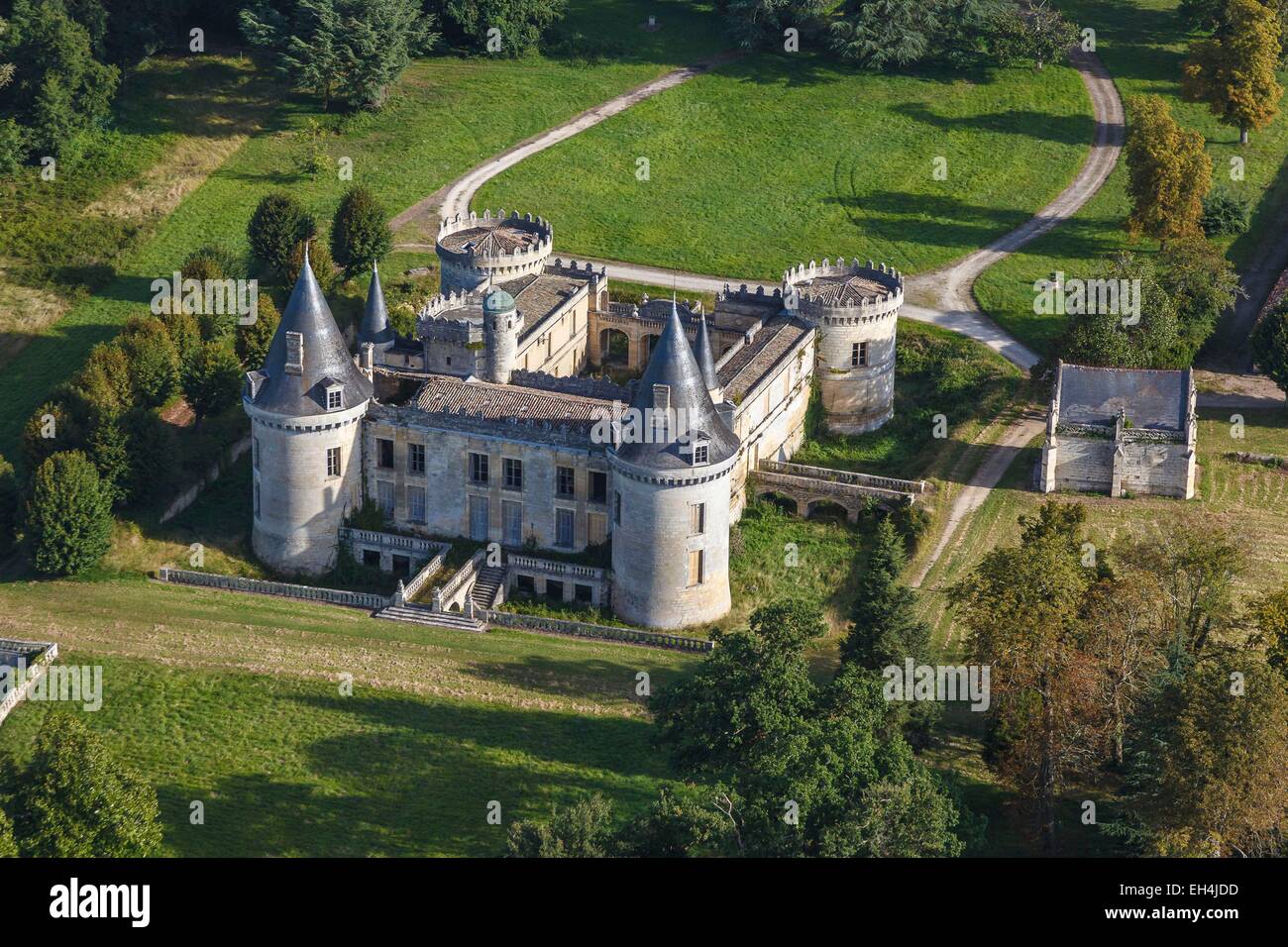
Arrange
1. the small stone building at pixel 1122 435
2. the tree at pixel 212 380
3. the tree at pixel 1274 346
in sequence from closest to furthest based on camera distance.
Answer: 1. the small stone building at pixel 1122 435
2. the tree at pixel 212 380
3. the tree at pixel 1274 346

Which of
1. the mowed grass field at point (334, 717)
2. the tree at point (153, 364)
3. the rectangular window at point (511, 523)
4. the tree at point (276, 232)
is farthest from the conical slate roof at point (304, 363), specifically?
the tree at point (276, 232)

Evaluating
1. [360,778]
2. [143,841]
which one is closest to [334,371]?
[360,778]

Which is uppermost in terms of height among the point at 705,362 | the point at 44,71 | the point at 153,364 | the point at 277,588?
the point at 44,71

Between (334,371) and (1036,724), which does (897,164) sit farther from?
(1036,724)

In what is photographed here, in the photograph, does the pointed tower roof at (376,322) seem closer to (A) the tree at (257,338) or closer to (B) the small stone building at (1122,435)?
(A) the tree at (257,338)

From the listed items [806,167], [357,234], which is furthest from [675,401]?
[806,167]

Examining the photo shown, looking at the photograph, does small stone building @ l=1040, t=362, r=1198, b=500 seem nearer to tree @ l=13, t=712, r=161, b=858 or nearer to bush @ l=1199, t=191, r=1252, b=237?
bush @ l=1199, t=191, r=1252, b=237

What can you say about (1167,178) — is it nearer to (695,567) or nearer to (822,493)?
(822,493)

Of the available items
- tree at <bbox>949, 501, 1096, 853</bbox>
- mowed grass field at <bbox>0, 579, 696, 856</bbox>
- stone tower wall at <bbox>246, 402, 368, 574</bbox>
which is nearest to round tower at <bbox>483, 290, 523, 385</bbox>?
stone tower wall at <bbox>246, 402, 368, 574</bbox>
